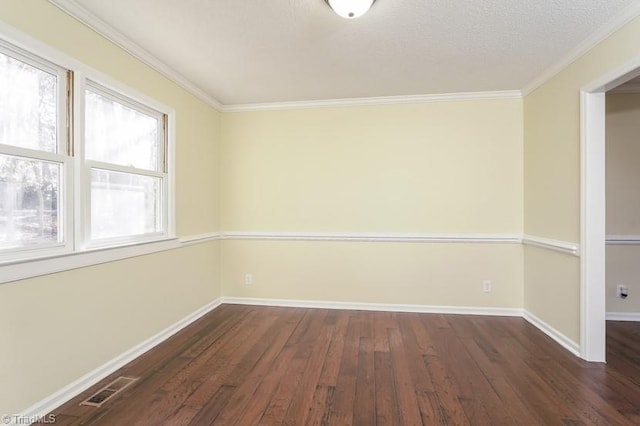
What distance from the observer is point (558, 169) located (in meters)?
2.78

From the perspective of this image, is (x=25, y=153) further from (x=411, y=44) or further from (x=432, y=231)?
(x=432, y=231)

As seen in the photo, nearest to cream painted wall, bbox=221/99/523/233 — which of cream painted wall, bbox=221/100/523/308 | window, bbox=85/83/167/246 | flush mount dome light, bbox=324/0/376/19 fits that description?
cream painted wall, bbox=221/100/523/308

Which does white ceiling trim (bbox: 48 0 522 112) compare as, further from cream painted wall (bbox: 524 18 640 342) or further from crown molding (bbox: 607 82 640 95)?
crown molding (bbox: 607 82 640 95)

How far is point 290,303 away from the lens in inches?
149

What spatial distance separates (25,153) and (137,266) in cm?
114

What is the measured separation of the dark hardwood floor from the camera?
1809mm

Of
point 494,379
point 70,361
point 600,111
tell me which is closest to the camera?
point 70,361

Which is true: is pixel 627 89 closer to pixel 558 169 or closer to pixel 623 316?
pixel 558 169

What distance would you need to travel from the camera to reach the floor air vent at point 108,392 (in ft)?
6.31

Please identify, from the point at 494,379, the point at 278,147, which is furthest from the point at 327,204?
the point at 494,379

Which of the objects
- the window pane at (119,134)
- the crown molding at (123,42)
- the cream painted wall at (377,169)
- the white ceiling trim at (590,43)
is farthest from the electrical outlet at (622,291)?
the crown molding at (123,42)

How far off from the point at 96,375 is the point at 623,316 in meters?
4.94

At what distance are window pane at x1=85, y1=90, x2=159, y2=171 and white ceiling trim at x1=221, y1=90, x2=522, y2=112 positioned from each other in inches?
52.0

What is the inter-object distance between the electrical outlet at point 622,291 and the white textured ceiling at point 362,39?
2391 mm
